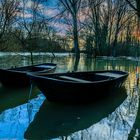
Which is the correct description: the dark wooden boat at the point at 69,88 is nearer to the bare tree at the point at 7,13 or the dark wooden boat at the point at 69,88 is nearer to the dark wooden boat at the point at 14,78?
the dark wooden boat at the point at 14,78

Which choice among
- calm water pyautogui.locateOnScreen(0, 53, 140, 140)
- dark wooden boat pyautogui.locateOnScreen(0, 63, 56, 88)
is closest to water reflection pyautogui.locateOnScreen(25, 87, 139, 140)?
calm water pyautogui.locateOnScreen(0, 53, 140, 140)

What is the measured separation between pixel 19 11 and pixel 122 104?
102 ft

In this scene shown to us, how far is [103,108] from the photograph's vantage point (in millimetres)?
7977

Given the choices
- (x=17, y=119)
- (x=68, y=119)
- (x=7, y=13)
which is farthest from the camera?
(x=7, y=13)

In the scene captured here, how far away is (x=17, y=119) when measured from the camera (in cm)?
658

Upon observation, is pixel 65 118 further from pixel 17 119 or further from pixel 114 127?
pixel 114 127

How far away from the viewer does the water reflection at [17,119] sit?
552cm

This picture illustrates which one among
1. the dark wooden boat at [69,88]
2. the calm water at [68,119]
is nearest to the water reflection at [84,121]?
the calm water at [68,119]

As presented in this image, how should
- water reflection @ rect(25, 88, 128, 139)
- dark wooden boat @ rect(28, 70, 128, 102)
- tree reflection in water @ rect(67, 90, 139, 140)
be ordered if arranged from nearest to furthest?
tree reflection in water @ rect(67, 90, 139, 140), water reflection @ rect(25, 88, 128, 139), dark wooden boat @ rect(28, 70, 128, 102)

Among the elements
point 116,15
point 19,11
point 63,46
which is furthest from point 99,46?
point 63,46

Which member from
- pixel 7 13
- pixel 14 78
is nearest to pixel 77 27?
pixel 7 13

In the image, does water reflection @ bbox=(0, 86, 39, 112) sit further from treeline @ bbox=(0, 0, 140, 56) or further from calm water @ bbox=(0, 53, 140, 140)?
treeline @ bbox=(0, 0, 140, 56)

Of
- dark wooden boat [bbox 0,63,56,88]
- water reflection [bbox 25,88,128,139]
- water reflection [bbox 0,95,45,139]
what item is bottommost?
water reflection [bbox 25,88,128,139]

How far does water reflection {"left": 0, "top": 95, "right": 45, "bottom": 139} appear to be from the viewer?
5.52m
